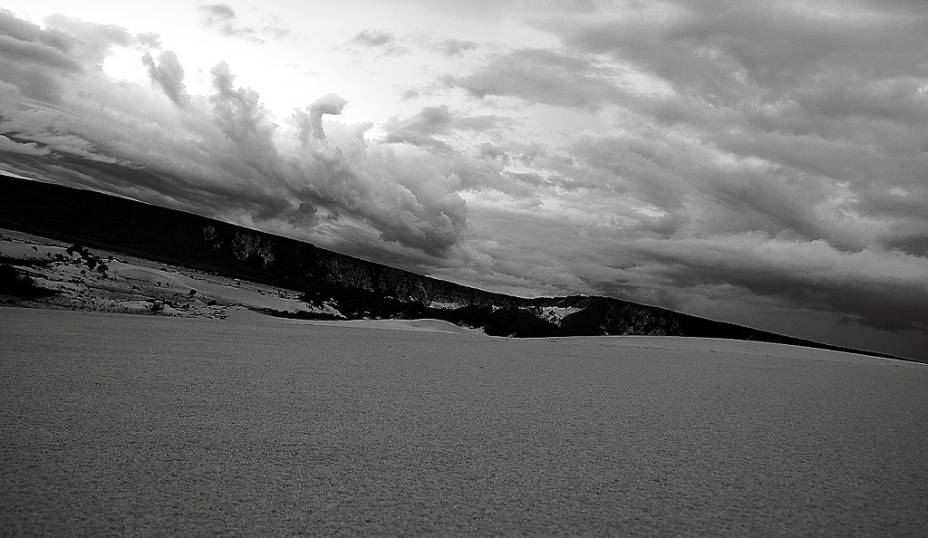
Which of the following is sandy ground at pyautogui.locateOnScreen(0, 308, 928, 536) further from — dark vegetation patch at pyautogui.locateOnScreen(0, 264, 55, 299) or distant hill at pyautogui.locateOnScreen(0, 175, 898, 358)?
distant hill at pyautogui.locateOnScreen(0, 175, 898, 358)

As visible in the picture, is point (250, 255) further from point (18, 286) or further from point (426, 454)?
point (426, 454)

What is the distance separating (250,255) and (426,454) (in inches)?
3272

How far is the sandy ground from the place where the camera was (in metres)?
2.93

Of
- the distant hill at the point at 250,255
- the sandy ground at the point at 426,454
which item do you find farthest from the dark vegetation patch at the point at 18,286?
the distant hill at the point at 250,255

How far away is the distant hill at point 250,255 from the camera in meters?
61.1

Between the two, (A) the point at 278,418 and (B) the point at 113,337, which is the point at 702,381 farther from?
(B) the point at 113,337

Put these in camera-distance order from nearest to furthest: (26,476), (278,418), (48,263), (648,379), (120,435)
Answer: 1. (26,476)
2. (120,435)
3. (278,418)
4. (648,379)
5. (48,263)

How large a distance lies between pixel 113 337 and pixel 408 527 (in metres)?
10.4

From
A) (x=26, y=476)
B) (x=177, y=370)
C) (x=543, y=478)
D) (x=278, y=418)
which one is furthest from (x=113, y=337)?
(x=543, y=478)

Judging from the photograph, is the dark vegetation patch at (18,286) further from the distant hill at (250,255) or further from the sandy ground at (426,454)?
the distant hill at (250,255)

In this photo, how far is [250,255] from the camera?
81500 mm

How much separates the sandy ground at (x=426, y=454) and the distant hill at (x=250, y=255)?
43779mm

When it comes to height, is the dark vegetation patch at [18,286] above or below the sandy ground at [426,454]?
below

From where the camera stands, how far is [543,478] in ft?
12.0
